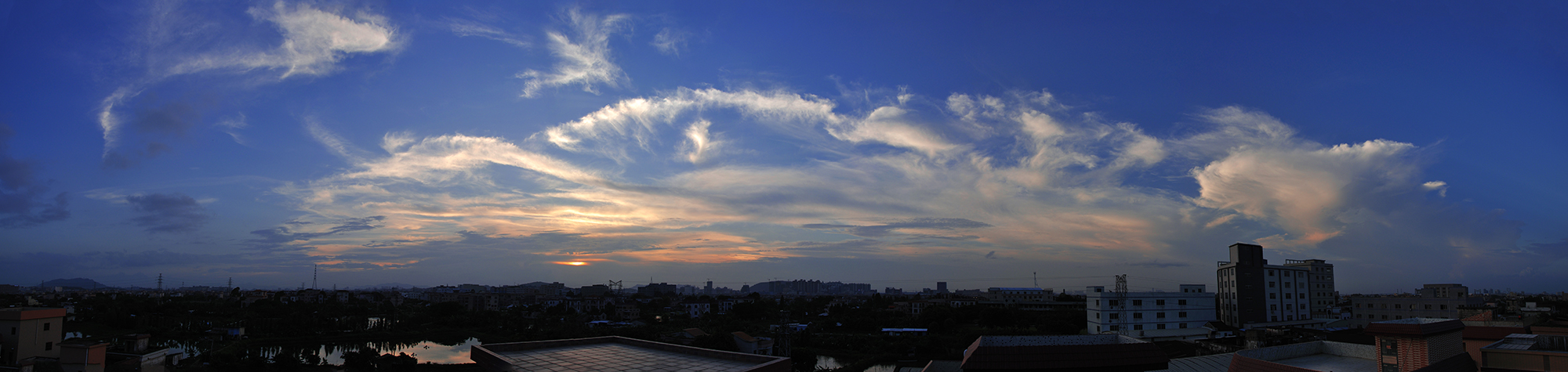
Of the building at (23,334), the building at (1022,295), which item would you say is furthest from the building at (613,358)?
the building at (1022,295)

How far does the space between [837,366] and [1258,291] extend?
2781cm

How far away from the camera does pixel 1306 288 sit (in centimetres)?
4428

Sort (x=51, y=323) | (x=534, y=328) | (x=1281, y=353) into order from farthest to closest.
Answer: (x=534, y=328)
(x=51, y=323)
(x=1281, y=353)

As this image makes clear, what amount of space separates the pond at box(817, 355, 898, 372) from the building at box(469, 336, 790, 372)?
20.6 m

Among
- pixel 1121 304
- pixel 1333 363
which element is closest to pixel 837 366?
pixel 1121 304

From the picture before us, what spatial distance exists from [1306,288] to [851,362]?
107 ft

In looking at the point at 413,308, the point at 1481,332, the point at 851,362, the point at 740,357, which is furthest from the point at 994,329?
the point at 413,308

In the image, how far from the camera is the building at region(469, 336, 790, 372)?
11.9m

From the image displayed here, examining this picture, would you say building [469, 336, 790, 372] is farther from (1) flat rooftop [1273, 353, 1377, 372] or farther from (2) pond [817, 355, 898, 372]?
(2) pond [817, 355, 898, 372]

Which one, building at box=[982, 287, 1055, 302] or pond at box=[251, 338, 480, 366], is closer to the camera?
pond at box=[251, 338, 480, 366]

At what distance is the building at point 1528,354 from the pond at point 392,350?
37975mm

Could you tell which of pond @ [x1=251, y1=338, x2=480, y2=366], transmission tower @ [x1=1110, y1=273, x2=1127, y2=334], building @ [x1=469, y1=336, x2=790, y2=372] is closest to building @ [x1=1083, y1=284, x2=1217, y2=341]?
transmission tower @ [x1=1110, y1=273, x2=1127, y2=334]

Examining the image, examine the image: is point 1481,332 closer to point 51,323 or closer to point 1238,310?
point 1238,310

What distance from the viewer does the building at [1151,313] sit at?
36.8 meters
